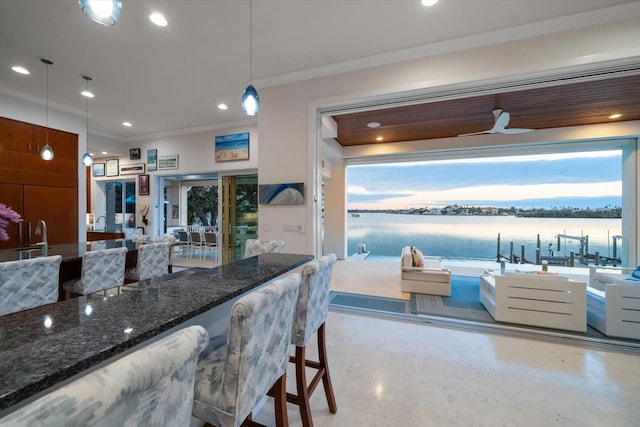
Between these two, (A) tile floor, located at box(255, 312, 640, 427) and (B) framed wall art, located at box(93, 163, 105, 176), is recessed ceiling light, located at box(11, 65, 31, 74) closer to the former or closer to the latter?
(B) framed wall art, located at box(93, 163, 105, 176)

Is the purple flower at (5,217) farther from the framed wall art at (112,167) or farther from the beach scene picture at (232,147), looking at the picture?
the framed wall art at (112,167)

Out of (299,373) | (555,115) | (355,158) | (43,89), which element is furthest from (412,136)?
(43,89)

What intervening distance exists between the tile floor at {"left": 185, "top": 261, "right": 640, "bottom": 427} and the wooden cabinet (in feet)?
16.5

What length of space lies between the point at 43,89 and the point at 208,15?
361 centimetres

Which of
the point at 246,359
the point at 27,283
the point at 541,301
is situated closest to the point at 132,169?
the point at 27,283

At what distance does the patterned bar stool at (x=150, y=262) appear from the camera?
277cm

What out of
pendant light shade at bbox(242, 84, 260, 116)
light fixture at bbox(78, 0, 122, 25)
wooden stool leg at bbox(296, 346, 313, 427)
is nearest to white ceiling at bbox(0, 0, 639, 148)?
pendant light shade at bbox(242, 84, 260, 116)

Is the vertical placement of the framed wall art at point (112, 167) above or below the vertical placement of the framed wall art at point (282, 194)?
above

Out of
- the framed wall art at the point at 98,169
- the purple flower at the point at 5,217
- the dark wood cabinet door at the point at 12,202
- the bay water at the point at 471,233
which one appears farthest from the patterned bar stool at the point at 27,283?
the bay water at the point at 471,233

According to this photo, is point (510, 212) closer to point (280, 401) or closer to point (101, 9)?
point (280, 401)

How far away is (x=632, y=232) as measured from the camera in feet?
15.8

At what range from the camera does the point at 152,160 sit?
611 cm

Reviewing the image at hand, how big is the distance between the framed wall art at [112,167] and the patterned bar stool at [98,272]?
204 inches

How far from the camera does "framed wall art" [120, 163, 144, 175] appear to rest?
622cm
